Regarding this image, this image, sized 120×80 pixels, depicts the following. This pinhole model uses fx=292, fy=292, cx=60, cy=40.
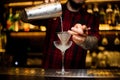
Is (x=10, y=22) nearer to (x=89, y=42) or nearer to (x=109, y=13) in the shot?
(x=109, y=13)

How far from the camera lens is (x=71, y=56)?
2.29m

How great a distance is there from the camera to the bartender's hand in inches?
70.8

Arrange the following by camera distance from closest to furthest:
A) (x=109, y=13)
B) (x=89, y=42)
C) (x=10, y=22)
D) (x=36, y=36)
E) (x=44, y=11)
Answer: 1. (x=44, y=11)
2. (x=89, y=42)
3. (x=109, y=13)
4. (x=10, y=22)
5. (x=36, y=36)

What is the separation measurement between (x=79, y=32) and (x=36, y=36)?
8.21ft

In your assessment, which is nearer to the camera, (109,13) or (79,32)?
(79,32)

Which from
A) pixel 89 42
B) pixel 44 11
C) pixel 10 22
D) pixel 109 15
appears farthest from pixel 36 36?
pixel 44 11

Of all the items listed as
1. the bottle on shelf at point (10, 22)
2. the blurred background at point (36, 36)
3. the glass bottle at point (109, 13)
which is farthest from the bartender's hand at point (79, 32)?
the bottle on shelf at point (10, 22)

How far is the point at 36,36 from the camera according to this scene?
4254 millimetres

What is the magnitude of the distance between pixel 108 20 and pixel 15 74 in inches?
97.1

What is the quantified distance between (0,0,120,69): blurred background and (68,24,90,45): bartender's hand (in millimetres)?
1815

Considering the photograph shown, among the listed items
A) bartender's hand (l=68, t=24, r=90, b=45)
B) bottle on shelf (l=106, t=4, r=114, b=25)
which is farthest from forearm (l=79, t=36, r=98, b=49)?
bottle on shelf (l=106, t=4, r=114, b=25)

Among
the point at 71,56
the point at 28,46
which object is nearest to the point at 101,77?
the point at 71,56

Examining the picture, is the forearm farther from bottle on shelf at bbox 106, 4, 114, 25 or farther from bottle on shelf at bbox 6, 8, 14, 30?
bottle on shelf at bbox 6, 8, 14, 30

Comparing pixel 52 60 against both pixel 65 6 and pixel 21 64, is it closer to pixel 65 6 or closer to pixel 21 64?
pixel 65 6
